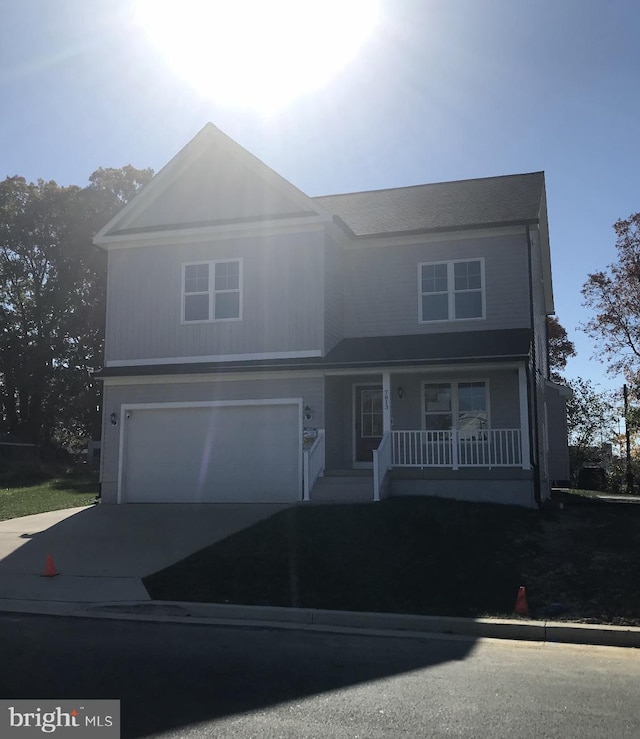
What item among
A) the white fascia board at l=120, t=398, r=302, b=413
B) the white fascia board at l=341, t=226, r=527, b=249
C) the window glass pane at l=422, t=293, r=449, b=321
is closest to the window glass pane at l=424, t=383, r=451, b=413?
the window glass pane at l=422, t=293, r=449, b=321

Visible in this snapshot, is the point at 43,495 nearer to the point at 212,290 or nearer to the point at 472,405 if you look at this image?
the point at 212,290

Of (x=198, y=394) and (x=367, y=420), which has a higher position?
(x=198, y=394)

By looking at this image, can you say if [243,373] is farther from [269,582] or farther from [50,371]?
[50,371]

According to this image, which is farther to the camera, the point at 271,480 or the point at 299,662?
the point at 271,480

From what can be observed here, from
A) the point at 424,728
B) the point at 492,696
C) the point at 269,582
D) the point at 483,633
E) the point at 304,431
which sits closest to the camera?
the point at 424,728

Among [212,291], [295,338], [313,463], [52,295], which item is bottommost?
[313,463]

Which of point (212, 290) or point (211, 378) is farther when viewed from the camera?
point (212, 290)

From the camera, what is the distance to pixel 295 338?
17016mm

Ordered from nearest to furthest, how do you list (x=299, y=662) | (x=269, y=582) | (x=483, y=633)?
(x=299, y=662) < (x=483, y=633) < (x=269, y=582)

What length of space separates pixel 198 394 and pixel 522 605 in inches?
396

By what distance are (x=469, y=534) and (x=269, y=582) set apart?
3.73 meters

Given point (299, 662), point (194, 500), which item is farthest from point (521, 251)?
point (299, 662)

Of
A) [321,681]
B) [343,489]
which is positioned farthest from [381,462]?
[321,681]

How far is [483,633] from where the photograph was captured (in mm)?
8453
